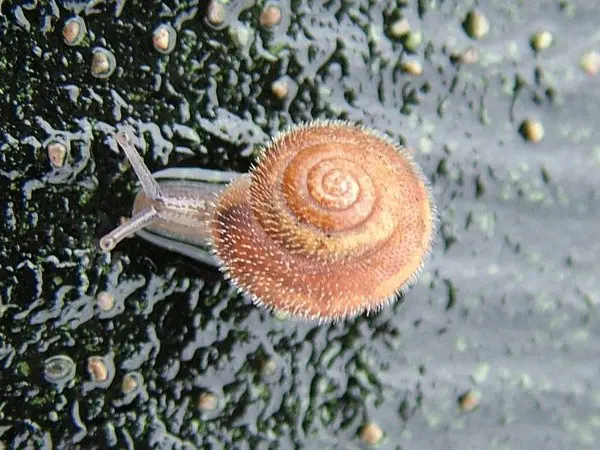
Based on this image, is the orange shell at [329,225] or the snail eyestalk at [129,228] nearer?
the orange shell at [329,225]

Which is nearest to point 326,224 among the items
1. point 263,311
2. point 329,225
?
point 329,225

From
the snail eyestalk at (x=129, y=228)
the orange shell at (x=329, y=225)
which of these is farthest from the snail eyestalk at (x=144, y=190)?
the orange shell at (x=329, y=225)

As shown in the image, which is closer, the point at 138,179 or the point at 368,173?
the point at 368,173

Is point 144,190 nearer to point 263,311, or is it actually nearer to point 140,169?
point 140,169

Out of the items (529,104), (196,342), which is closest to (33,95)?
(196,342)

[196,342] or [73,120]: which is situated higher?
[73,120]

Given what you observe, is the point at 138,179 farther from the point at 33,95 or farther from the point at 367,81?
the point at 367,81

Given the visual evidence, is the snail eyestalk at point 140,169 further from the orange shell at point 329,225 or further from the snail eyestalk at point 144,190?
the orange shell at point 329,225
